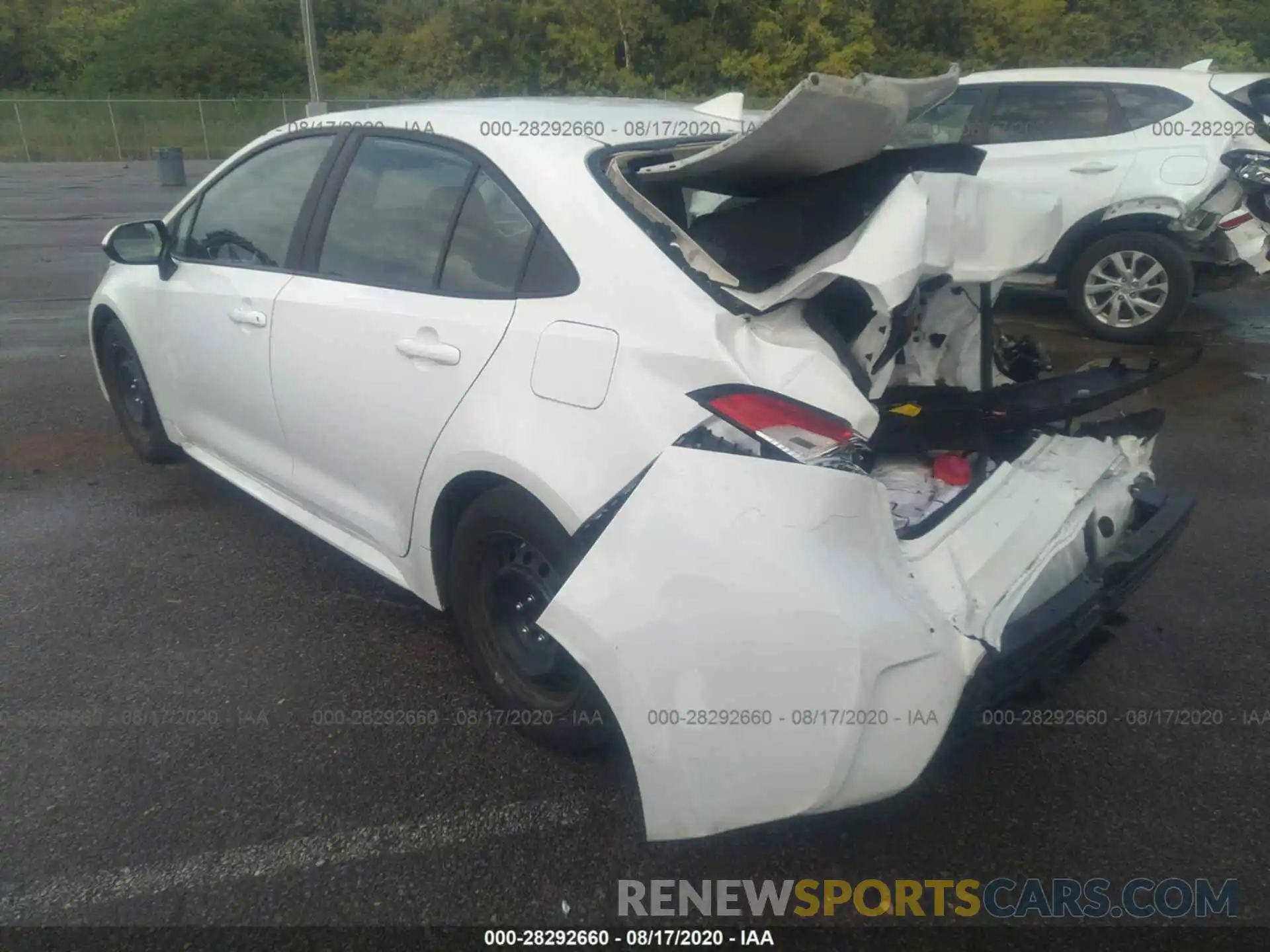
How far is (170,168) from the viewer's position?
1983 centimetres

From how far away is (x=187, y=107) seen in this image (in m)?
28.2

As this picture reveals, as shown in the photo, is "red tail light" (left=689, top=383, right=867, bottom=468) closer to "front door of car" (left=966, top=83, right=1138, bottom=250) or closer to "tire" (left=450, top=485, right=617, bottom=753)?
"tire" (left=450, top=485, right=617, bottom=753)

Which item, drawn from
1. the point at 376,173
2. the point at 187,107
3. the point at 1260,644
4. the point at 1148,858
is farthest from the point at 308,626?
the point at 187,107

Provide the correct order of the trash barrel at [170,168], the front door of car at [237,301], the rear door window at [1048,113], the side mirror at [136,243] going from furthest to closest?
the trash barrel at [170,168] → the rear door window at [1048,113] → the side mirror at [136,243] → the front door of car at [237,301]

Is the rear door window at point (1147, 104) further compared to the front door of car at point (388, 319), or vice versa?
the rear door window at point (1147, 104)

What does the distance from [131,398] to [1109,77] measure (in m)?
7.00

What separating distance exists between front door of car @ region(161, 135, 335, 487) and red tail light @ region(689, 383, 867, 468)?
6.11ft

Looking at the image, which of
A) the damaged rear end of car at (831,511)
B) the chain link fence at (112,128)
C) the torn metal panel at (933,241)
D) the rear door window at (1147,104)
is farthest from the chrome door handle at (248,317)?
the chain link fence at (112,128)

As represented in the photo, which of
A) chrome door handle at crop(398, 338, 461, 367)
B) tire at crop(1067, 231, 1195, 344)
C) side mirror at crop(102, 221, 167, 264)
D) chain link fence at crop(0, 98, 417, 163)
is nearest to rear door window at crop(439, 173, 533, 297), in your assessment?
→ chrome door handle at crop(398, 338, 461, 367)

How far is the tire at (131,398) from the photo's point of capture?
14.7 ft

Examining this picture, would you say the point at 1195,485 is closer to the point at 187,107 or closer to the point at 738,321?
the point at 738,321

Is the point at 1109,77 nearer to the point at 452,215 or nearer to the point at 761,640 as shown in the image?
the point at 452,215

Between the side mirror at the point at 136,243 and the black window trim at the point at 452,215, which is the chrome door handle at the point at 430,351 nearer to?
the black window trim at the point at 452,215

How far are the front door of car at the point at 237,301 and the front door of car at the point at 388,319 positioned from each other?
0.55 ft
